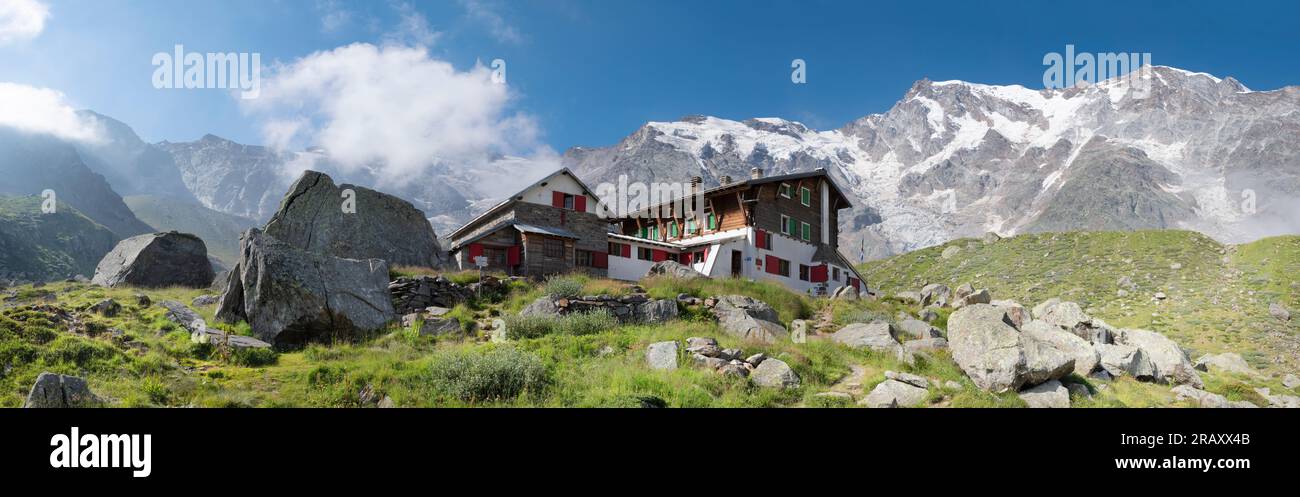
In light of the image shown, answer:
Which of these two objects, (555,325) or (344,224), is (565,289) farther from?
(344,224)

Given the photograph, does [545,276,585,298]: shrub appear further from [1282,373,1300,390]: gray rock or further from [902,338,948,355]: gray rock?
[1282,373,1300,390]: gray rock

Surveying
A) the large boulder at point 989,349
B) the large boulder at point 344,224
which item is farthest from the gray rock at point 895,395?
the large boulder at point 344,224

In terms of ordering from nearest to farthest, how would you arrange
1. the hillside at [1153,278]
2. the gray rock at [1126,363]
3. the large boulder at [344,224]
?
1. the gray rock at [1126,363]
2. the large boulder at [344,224]
3. the hillside at [1153,278]

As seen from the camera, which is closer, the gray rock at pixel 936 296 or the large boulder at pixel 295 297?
the large boulder at pixel 295 297

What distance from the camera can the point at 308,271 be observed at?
1914 centimetres

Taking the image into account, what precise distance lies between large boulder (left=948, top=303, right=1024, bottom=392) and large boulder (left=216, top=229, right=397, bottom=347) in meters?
17.9

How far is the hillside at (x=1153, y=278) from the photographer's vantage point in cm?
3794

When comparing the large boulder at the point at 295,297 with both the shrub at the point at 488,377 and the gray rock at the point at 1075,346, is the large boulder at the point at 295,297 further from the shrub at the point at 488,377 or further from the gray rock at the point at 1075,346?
the gray rock at the point at 1075,346

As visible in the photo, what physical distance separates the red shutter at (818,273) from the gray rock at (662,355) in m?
33.1

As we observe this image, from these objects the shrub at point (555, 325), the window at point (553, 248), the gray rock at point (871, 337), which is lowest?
the gray rock at point (871, 337)

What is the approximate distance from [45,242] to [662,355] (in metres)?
192

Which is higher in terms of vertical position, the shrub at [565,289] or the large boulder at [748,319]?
the shrub at [565,289]

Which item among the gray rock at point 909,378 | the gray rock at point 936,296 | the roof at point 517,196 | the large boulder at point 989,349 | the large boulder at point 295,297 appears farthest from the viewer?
the roof at point 517,196
